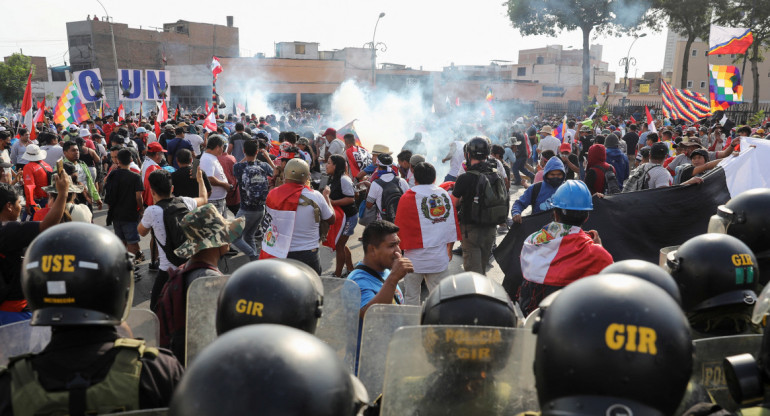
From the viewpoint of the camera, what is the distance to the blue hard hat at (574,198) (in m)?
3.47

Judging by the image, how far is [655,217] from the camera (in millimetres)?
5883

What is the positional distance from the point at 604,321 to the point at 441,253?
12.7 feet

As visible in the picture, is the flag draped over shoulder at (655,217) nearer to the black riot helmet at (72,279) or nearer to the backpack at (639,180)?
the backpack at (639,180)

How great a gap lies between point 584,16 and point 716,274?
4170 cm

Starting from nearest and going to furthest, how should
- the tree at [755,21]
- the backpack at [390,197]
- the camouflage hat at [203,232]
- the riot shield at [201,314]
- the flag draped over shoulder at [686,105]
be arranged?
the riot shield at [201,314] → the camouflage hat at [203,232] → the backpack at [390,197] → the flag draped over shoulder at [686,105] → the tree at [755,21]

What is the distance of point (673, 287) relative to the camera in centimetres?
207

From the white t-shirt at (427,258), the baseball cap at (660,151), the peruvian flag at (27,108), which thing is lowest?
the white t-shirt at (427,258)

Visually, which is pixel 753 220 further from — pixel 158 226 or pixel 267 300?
pixel 158 226

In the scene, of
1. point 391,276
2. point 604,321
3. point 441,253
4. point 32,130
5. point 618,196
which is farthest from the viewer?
point 32,130

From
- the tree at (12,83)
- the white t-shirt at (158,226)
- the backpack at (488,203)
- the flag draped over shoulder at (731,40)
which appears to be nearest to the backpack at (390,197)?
the backpack at (488,203)

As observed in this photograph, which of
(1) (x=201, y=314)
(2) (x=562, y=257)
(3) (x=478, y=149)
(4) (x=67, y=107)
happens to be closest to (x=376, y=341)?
(1) (x=201, y=314)

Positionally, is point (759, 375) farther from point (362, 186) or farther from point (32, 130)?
point (32, 130)

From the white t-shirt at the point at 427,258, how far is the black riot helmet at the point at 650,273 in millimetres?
3051

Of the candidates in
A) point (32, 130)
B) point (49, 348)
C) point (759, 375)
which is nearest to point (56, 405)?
point (49, 348)
